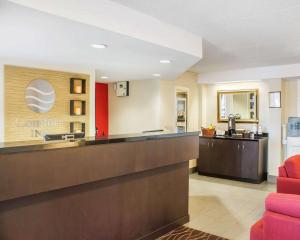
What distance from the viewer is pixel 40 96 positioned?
4109 millimetres

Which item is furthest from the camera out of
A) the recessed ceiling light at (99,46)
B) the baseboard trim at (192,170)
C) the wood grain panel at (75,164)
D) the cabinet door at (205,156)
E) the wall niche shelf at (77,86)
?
the baseboard trim at (192,170)

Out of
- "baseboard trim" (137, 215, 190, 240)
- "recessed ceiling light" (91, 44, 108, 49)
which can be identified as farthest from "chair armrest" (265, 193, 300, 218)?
"recessed ceiling light" (91, 44, 108, 49)

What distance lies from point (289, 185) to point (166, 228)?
166 cm

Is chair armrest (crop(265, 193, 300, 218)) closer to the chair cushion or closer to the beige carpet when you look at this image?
the beige carpet

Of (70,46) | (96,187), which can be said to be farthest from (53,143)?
(70,46)

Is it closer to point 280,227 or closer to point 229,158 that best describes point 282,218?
point 280,227

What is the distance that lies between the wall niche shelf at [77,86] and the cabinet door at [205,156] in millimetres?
3097

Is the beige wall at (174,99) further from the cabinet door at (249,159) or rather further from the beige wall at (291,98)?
the beige wall at (291,98)

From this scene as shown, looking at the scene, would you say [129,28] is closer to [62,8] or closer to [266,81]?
[62,8]

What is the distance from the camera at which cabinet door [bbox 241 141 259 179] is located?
5677mm

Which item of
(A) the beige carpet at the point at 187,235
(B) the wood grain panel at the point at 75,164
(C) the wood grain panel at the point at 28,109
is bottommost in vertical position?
(A) the beige carpet at the point at 187,235

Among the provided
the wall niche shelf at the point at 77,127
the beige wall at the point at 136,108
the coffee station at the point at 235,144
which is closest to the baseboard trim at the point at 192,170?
the coffee station at the point at 235,144

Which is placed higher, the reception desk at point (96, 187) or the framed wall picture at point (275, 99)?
the framed wall picture at point (275, 99)

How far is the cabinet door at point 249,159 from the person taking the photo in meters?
5.68
